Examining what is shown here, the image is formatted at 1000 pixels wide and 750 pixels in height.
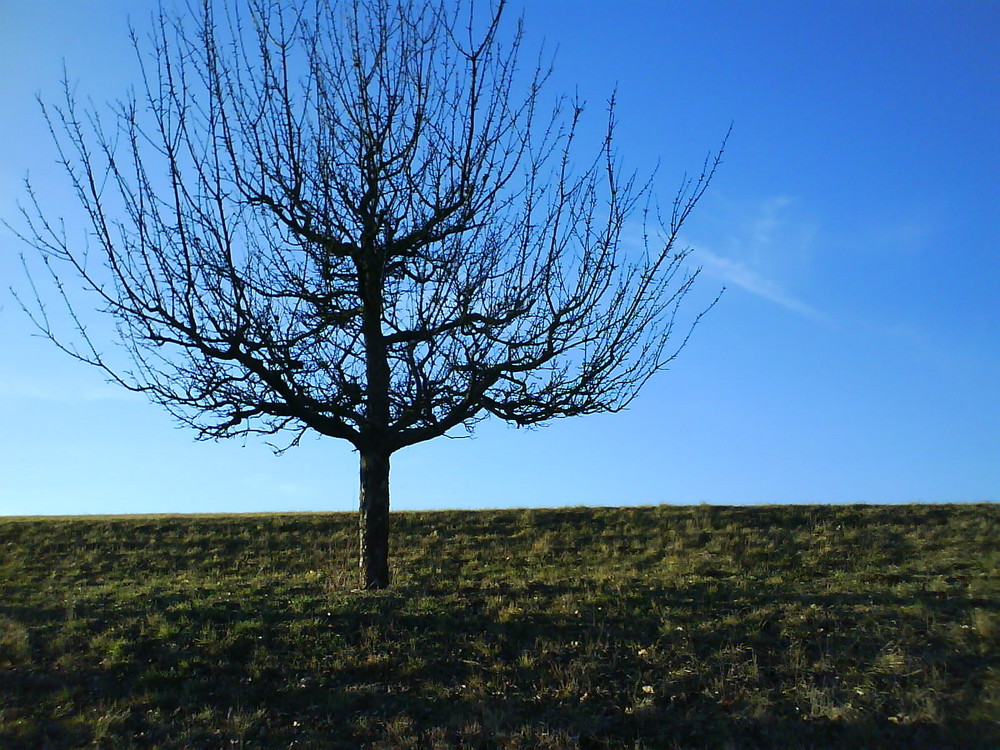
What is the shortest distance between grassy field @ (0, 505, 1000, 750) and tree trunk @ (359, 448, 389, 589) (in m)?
0.43

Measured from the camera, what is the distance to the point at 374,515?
11.6m

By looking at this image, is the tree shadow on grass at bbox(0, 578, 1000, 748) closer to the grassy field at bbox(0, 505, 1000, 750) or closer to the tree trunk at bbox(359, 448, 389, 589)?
the grassy field at bbox(0, 505, 1000, 750)

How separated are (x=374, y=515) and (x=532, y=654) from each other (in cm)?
343

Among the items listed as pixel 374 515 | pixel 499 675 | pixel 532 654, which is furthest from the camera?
pixel 374 515

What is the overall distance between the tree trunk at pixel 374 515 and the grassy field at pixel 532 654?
427 mm

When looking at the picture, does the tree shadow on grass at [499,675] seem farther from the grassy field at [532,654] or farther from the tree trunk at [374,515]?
the tree trunk at [374,515]

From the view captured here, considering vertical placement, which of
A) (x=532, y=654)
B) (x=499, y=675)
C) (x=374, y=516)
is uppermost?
(x=374, y=516)

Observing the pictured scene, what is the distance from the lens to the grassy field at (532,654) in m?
7.70

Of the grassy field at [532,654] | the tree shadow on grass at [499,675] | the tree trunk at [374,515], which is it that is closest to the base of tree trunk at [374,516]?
the tree trunk at [374,515]

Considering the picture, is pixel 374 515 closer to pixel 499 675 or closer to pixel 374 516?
pixel 374 516

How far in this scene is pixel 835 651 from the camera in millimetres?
8781

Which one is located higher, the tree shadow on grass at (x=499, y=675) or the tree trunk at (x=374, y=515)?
the tree trunk at (x=374, y=515)

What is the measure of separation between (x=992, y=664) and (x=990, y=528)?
7858 millimetres

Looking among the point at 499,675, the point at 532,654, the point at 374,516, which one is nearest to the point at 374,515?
the point at 374,516
